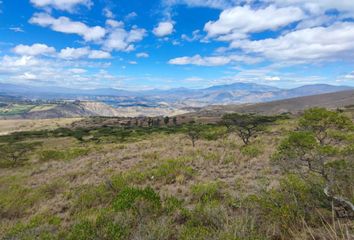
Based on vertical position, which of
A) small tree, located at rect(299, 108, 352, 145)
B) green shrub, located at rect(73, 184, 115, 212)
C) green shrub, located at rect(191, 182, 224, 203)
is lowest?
green shrub, located at rect(73, 184, 115, 212)

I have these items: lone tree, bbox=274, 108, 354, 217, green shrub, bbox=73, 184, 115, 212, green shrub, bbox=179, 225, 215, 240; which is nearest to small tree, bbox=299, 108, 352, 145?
lone tree, bbox=274, 108, 354, 217

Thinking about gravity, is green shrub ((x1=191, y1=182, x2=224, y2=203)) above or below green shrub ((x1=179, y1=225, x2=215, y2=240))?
below

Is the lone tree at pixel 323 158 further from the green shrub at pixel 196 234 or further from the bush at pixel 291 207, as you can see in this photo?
the green shrub at pixel 196 234

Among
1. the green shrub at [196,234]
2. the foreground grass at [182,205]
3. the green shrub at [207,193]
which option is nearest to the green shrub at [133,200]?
the foreground grass at [182,205]

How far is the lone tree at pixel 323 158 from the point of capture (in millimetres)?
7159

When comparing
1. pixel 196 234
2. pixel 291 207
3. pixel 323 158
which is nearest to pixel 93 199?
pixel 196 234

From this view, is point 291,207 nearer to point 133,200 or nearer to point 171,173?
point 133,200

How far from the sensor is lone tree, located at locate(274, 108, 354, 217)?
23.5 ft

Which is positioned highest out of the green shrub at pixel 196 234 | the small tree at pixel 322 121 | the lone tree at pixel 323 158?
the small tree at pixel 322 121

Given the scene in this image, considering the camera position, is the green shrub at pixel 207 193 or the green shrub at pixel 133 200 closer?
the green shrub at pixel 133 200

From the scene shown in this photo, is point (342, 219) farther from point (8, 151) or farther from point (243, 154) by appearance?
point (8, 151)

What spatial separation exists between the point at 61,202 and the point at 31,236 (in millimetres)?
4698

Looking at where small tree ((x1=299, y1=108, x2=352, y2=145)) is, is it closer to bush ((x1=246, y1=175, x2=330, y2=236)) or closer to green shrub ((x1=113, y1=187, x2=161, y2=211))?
bush ((x1=246, y1=175, x2=330, y2=236))

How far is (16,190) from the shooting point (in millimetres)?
13609
